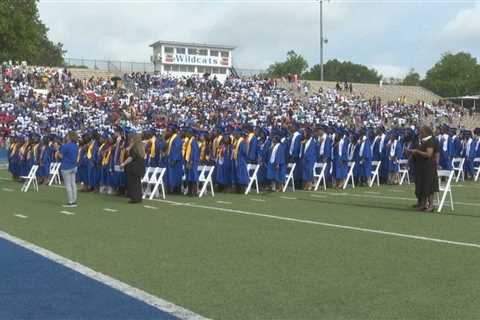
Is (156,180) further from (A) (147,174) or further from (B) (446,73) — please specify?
(B) (446,73)

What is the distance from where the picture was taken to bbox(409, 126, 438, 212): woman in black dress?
13.0 meters

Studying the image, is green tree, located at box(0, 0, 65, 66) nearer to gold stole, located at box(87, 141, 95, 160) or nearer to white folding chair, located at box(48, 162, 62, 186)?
white folding chair, located at box(48, 162, 62, 186)

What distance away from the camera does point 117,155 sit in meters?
18.5

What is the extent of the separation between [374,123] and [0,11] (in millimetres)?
31430

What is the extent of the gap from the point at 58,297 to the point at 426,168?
8.92m

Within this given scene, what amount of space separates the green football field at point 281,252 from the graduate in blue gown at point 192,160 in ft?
5.62

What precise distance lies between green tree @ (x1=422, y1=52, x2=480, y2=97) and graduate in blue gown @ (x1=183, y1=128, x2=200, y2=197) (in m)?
93.5

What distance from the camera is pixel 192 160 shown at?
17125 millimetres

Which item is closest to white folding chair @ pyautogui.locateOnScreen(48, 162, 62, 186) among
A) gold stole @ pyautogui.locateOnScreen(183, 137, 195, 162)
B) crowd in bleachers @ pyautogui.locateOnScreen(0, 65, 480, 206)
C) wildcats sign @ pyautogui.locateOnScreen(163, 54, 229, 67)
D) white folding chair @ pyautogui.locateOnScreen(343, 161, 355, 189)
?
crowd in bleachers @ pyautogui.locateOnScreen(0, 65, 480, 206)

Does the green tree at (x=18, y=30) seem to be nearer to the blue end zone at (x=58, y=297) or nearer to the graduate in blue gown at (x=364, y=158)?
the graduate in blue gown at (x=364, y=158)

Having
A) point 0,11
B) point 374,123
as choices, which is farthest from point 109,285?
point 0,11

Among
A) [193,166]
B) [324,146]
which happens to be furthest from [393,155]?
[193,166]

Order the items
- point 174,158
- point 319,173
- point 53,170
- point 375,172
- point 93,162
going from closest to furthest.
→ point 174,158 < point 93,162 < point 319,173 < point 375,172 < point 53,170

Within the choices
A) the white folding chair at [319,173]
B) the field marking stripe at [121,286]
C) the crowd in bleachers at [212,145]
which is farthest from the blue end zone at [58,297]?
the white folding chair at [319,173]
